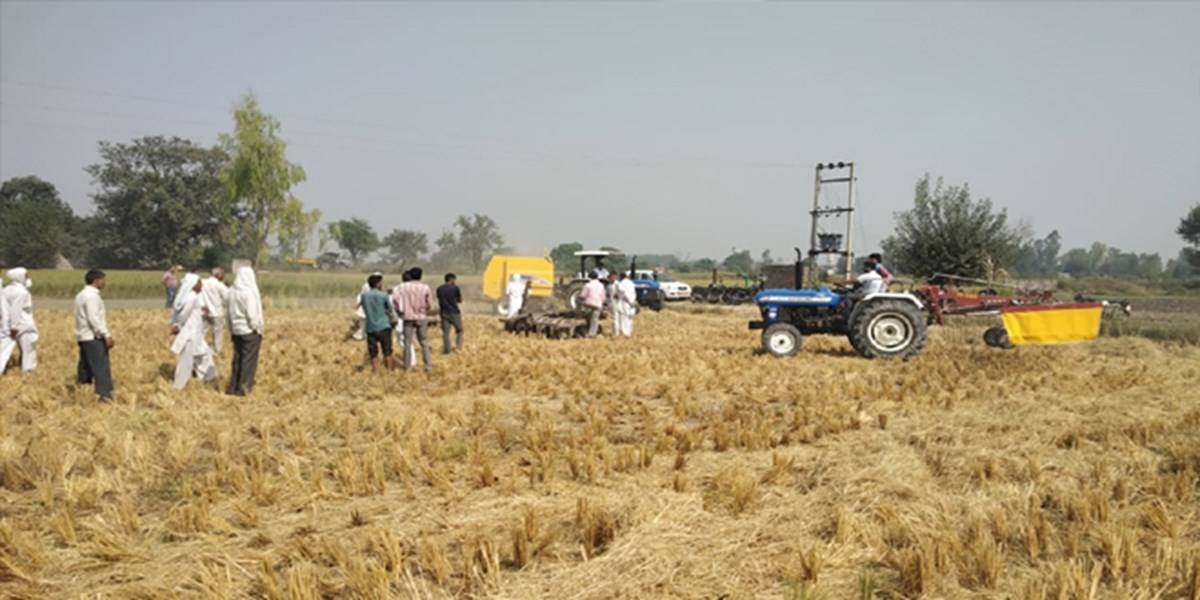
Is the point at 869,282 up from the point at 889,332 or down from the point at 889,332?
up

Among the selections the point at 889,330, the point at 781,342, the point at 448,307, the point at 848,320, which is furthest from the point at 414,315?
the point at 889,330

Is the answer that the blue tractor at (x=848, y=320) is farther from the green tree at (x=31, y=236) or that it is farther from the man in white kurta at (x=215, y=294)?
the green tree at (x=31, y=236)

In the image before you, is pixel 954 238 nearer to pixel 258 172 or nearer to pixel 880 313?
pixel 880 313

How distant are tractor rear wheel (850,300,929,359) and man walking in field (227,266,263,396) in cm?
849

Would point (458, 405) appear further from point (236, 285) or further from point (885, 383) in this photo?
point (885, 383)

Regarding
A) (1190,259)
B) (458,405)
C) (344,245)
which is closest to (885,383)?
(458,405)

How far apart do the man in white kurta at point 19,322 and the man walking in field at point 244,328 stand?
321 centimetres

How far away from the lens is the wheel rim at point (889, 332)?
11.2 metres

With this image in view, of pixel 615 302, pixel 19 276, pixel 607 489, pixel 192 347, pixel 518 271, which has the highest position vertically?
pixel 518 271

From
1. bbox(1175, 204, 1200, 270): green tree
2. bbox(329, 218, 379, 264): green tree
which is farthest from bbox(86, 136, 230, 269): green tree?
bbox(1175, 204, 1200, 270): green tree

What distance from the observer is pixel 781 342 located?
11.9 metres

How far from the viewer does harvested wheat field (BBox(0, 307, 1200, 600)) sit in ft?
11.6

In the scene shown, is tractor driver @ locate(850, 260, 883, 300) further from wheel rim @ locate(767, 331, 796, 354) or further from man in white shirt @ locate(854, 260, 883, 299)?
wheel rim @ locate(767, 331, 796, 354)

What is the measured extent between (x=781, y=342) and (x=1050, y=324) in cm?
408
